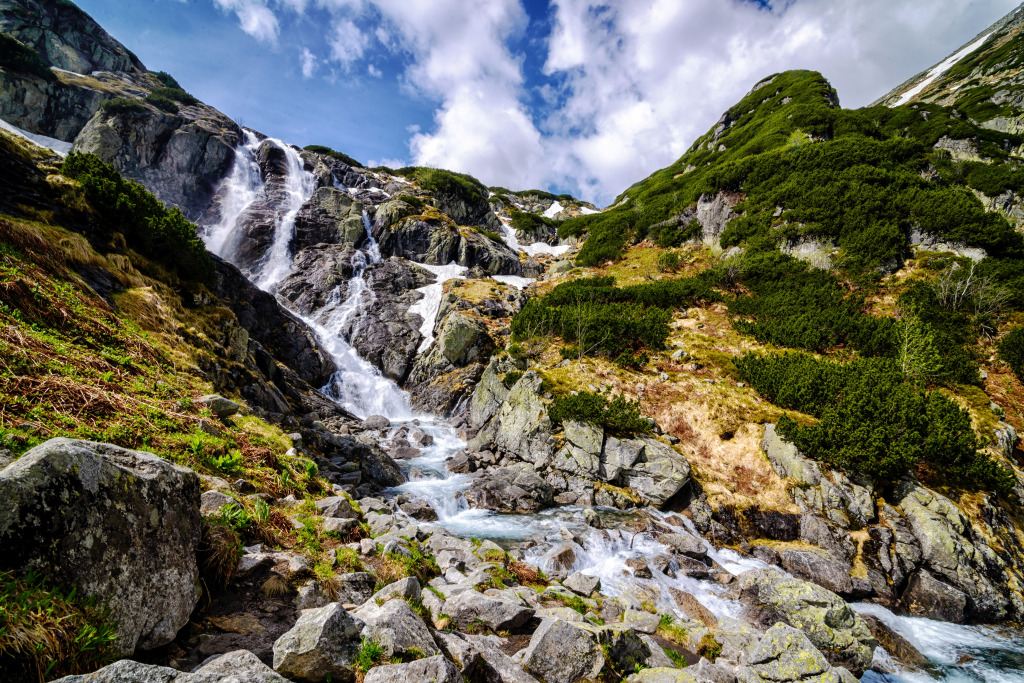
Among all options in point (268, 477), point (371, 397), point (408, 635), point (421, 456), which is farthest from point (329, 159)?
point (408, 635)

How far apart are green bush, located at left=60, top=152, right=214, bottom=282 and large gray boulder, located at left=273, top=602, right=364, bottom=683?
19.4m

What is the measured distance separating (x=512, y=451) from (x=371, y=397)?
1600 centimetres

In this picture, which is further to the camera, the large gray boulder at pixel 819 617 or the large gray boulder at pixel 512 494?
the large gray boulder at pixel 512 494

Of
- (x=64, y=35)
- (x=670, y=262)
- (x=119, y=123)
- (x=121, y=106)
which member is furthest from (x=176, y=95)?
(x=670, y=262)

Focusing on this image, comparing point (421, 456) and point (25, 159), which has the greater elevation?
point (25, 159)

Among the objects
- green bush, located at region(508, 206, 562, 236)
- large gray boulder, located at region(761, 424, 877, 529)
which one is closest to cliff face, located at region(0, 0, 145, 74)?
green bush, located at region(508, 206, 562, 236)

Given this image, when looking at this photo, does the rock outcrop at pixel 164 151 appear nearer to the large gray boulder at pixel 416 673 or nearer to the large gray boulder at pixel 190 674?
the large gray boulder at pixel 190 674

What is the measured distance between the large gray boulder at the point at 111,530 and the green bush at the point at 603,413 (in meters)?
17.4

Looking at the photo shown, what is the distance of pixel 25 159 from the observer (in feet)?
44.2

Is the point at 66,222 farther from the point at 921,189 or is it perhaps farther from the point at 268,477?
the point at 921,189

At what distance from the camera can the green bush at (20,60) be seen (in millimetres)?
50156

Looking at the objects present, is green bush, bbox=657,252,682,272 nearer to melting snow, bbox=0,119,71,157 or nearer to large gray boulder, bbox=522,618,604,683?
large gray boulder, bbox=522,618,604,683

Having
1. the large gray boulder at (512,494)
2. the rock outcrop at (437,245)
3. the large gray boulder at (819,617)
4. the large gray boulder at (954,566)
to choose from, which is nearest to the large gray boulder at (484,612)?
the large gray boulder at (819,617)

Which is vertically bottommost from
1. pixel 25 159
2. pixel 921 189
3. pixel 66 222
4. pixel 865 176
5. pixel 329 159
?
pixel 66 222
